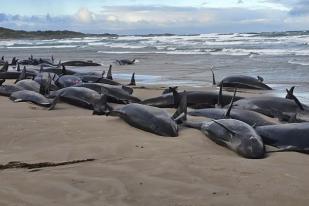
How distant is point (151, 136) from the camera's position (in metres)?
6.40

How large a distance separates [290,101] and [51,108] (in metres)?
4.04

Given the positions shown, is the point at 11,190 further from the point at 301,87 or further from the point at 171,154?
the point at 301,87

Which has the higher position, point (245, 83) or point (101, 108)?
point (101, 108)

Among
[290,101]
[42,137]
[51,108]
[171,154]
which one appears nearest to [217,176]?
[171,154]

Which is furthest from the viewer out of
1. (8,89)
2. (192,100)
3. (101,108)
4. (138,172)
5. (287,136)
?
(8,89)

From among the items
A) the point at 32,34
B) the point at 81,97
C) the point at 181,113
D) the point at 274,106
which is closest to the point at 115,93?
the point at 81,97

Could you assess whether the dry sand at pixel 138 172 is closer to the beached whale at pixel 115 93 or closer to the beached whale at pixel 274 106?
the beached whale at pixel 274 106

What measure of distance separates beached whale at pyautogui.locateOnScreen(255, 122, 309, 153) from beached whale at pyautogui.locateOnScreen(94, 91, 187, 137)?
3.61ft

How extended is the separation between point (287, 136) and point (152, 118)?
5.78 feet

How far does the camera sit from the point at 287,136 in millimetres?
6047

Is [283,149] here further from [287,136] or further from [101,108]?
[101,108]

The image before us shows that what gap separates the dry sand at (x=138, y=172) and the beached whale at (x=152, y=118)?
0.15m

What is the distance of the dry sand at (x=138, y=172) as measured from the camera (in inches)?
161

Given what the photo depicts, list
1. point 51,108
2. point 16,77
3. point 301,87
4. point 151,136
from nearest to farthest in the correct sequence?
1. point 151,136
2. point 51,108
3. point 301,87
4. point 16,77
